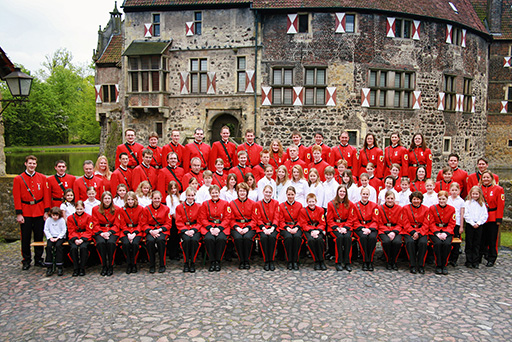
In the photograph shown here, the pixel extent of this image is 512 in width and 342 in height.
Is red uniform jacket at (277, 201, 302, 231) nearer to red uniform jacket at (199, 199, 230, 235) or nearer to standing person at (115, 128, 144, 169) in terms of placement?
red uniform jacket at (199, 199, 230, 235)

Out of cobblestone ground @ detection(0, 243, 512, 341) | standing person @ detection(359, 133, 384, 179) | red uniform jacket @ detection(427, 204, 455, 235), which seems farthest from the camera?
standing person @ detection(359, 133, 384, 179)

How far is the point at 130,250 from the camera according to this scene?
7418mm

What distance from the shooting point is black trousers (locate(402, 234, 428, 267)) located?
7426mm

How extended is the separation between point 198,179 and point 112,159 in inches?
733

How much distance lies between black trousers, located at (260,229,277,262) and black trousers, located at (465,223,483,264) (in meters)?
3.66

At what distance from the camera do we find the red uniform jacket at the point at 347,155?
10.5 meters

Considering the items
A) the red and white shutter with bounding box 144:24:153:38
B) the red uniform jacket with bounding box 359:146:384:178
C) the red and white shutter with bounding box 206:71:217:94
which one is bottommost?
the red uniform jacket with bounding box 359:146:384:178

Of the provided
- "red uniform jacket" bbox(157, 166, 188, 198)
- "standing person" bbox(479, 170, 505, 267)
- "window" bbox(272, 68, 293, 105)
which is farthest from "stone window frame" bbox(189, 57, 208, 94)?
"standing person" bbox(479, 170, 505, 267)

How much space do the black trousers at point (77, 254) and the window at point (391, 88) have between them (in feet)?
53.8

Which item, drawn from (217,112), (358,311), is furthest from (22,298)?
(217,112)

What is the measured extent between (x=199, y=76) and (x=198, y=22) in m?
2.59

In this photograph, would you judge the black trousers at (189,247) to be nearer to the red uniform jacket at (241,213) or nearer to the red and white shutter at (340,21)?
the red uniform jacket at (241,213)

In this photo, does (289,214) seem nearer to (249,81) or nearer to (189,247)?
(189,247)

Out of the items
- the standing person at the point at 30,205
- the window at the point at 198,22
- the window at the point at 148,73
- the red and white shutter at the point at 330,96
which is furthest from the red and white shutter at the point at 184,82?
the standing person at the point at 30,205
